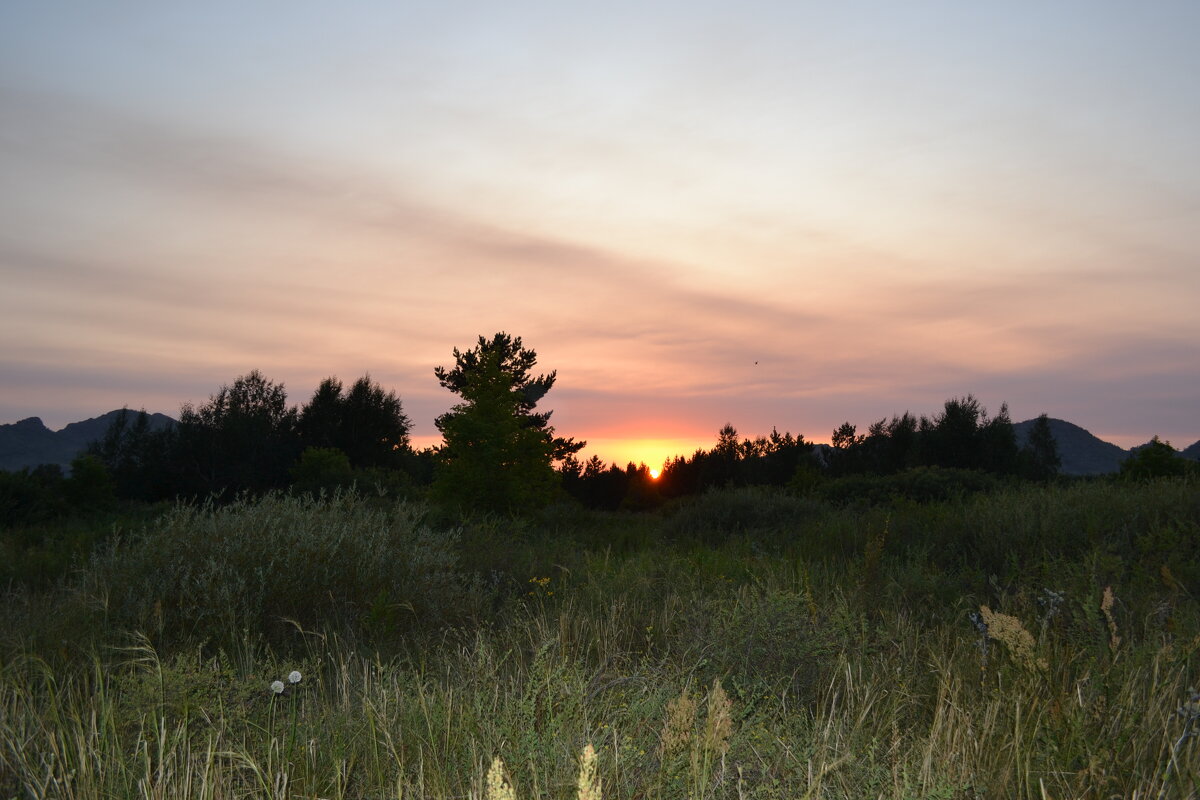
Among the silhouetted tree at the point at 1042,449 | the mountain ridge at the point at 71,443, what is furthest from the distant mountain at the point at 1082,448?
the silhouetted tree at the point at 1042,449

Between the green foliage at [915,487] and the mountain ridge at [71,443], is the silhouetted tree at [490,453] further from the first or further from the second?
the mountain ridge at [71,443]

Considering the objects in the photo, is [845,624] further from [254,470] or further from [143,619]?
[254,470]

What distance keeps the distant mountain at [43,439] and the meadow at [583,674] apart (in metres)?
136

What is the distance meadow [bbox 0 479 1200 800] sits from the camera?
3.16 metres

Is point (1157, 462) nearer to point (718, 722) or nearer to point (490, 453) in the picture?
point (490, 453)

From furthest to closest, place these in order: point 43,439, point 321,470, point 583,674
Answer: point 43,439 → point 321,470 → point 583,674

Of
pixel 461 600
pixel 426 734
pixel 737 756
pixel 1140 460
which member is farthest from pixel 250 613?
pixel 1140 460

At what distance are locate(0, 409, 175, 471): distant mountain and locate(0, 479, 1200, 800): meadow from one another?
135737 mm

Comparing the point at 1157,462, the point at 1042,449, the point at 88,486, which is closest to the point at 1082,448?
the point at 1042,449

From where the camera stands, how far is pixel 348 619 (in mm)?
6566

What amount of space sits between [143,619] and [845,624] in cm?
466

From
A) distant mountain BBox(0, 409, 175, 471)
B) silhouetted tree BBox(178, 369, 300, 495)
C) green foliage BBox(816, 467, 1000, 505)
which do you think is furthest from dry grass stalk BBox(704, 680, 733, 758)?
distant mountain BBox(0, 409, 175, 471)

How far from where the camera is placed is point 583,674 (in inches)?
171

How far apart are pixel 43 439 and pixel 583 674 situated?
555 ft
